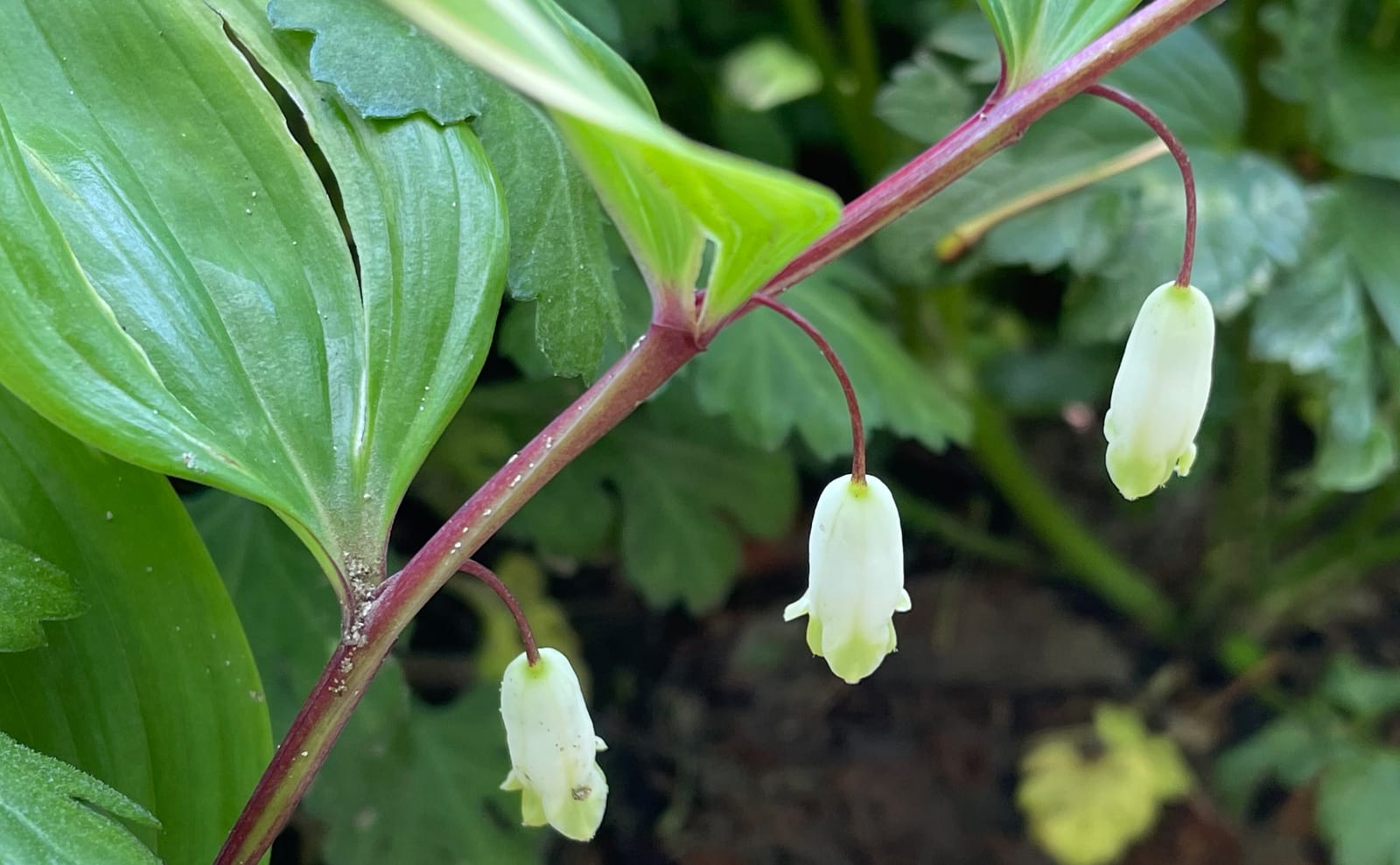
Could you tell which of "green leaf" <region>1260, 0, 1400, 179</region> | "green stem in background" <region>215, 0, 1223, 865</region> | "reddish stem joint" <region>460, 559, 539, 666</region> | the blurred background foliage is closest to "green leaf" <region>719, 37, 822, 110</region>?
the blurred background foliage

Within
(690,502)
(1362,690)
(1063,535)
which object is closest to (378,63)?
(690,502)

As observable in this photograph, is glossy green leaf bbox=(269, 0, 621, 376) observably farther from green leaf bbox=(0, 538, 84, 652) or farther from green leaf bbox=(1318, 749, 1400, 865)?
green leaf bbox=(1318, 749, 1400, 865)

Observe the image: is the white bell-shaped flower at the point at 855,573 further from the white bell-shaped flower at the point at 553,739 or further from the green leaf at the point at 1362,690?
the green leaf at the point at 1362,690

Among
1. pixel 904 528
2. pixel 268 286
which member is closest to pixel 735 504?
pixel 904 528

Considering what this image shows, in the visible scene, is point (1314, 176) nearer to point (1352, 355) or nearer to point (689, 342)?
point (1352, 355)

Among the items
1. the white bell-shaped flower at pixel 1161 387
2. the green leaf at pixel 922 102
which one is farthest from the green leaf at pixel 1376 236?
the white bell-shaped flower at pixel 1161 387
